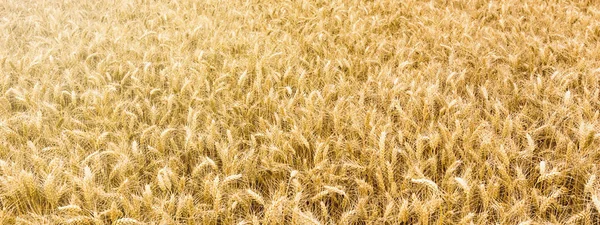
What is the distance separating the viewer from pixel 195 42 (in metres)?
3.89

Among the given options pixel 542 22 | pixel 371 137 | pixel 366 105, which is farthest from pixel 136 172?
pixel 542 22

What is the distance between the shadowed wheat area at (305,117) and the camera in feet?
6.13

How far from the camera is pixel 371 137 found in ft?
7.20

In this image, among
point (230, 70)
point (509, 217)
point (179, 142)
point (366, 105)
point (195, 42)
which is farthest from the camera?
point (195, 42)

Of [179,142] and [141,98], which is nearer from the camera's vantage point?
[179,142]

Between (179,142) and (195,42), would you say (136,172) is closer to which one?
(179,142)

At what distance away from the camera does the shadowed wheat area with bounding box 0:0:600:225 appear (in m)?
1.87

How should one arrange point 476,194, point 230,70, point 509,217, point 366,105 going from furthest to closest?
1. point 230,70
2. point 366,105
3. point 476,194
4. point 509,217

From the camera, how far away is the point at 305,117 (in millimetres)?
2557

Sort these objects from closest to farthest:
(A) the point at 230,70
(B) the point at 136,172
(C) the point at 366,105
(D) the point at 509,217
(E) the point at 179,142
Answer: (D) the point at 509,217
(B) the point at 136,172
(E) the point at 179,142
(C) the point at 366,105
(A) the point at 230,70

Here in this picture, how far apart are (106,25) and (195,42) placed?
84 centimetres

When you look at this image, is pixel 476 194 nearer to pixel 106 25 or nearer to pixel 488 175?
pixel 488 175

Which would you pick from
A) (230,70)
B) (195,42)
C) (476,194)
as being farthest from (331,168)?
(195,42)

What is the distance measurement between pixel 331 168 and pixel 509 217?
70 centimetres
